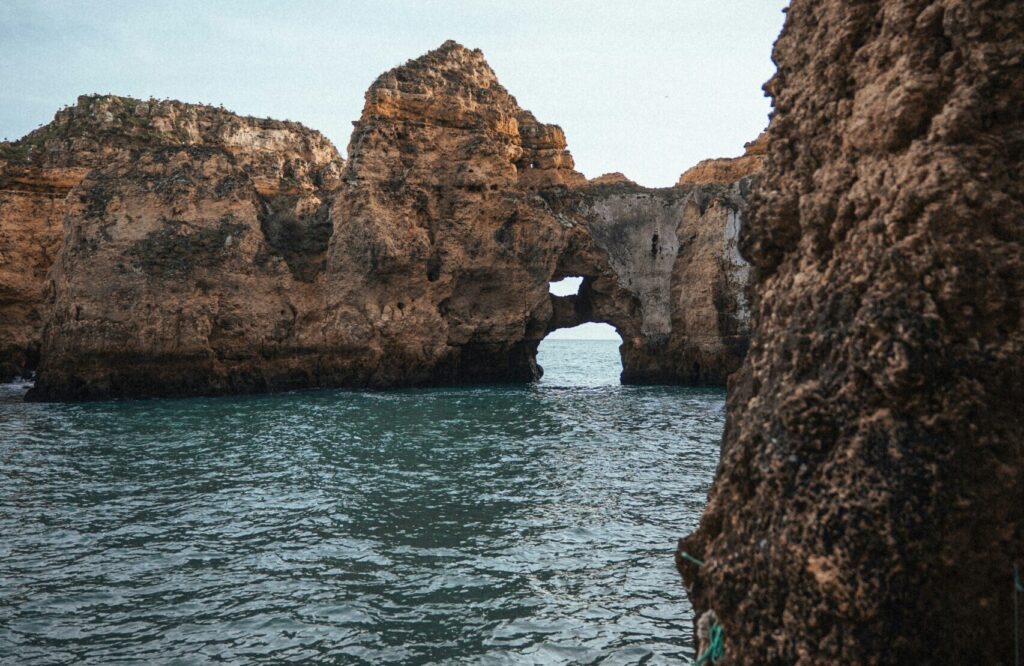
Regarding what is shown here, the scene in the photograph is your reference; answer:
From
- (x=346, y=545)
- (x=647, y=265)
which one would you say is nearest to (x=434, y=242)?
(x=647, y=265)

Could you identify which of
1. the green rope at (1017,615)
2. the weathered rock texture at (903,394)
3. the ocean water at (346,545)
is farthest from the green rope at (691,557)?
the ocean water at (346,545)

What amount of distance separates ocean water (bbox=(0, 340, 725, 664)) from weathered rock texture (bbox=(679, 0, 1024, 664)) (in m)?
3.24

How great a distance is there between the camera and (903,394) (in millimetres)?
2840

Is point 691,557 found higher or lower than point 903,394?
lower

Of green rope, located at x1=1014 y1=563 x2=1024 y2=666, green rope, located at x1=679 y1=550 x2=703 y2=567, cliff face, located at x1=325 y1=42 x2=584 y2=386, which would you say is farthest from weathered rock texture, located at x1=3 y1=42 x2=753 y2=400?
green rope, located at x1=1014 y1=563 x2=1024 y2=666

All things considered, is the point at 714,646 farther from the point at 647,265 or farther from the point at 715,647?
the point at 647,265

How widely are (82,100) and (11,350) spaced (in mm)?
13450

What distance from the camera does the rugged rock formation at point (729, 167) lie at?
1485 inches

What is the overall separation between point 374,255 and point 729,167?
19.3 metres

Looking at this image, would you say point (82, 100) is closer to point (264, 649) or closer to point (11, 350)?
point (11, 350)

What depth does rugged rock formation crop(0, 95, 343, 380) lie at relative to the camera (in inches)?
1347

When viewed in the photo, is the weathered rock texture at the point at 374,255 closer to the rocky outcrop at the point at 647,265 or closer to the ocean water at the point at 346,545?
the rocky outcrop at the point at 647,265

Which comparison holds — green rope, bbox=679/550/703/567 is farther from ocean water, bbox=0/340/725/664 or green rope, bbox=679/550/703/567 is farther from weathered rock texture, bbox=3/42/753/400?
weathered rock texture, bbox=3/42/753/400

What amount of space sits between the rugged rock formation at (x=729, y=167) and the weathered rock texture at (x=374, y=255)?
2.04 meters
